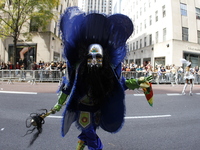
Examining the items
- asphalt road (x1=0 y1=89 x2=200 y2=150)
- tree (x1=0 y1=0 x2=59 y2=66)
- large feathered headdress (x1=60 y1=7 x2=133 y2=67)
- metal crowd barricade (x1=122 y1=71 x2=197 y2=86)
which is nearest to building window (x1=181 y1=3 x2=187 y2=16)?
metal crowd barricade (x1=122 y1=71 x2=197 y2=86)

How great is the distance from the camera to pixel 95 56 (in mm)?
1685

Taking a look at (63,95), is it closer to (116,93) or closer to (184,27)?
(116,93)

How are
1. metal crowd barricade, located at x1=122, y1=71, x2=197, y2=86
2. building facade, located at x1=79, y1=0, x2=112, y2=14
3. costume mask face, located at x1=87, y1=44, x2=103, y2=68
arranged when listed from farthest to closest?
1. metal crowd barricade, located at x1=122, y1=71, x2=197, y2=86
2. building facade, located at x1=79, y1=0, x2=112, y2=14
3. costume mask face, located at x1=87, y1=44, x2=103, y2=68

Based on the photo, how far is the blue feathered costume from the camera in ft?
5.76

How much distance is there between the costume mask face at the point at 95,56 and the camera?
1.68 metres

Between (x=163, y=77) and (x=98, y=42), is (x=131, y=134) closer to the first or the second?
(x=98, y=42)

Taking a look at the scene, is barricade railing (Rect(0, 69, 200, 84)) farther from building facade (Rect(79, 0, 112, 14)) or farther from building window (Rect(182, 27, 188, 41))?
building window (Rect(182, 27, 188, 41))

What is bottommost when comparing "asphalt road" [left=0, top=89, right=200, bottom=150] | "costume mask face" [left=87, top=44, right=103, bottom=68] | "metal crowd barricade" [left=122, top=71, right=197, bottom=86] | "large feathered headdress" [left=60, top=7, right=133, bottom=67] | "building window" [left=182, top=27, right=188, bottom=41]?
"asphalt road" [left=0, top=89, right=200, bottom=150]

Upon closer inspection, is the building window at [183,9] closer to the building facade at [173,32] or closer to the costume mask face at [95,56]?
the building facade at [173,32]

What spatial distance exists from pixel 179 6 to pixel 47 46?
1985cm

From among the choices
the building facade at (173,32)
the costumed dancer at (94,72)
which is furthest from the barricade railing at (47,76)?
the costumed dancer at (94,72)

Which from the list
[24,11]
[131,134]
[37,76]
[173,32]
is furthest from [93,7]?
[173,32]

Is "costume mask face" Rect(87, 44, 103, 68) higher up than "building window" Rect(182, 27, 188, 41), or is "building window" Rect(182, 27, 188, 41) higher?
"building window" Rect(182, 27, 188, 41)

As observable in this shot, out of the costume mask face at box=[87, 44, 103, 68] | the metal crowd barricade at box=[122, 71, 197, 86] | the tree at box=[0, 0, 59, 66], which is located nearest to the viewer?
the costume mask face at box=[87, 44, 103, 68]
